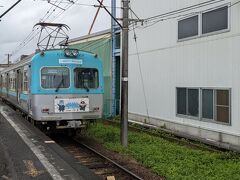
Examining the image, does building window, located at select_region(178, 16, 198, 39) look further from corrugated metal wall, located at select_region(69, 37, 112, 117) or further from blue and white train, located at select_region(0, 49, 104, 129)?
corrugated metal wall, located at select_region(69, 37, 112, 117)

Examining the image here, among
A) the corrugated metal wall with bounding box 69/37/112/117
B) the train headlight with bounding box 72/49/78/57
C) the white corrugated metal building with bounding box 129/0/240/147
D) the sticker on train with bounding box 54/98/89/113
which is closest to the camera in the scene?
the white corrugated metal building with bounding box 129/0/240/147

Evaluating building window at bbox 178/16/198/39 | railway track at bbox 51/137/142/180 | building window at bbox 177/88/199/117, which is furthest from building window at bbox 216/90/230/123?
railway track at bbox 51/137/142/180

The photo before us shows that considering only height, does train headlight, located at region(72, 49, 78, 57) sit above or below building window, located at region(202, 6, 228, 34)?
below

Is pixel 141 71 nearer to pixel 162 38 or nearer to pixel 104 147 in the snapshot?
pixel 162 38

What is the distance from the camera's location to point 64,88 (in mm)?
13727

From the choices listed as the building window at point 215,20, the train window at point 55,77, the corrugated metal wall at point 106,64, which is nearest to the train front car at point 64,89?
Answer: the train window at point 55,77

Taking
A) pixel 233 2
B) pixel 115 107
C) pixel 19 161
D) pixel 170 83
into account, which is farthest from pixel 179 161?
pixel 115 107

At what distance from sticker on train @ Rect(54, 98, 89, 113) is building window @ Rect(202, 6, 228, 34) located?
16.0ft

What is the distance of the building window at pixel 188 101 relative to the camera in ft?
50.6

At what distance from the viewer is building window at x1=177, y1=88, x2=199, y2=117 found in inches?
607

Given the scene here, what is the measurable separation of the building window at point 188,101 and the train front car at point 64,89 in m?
3.63

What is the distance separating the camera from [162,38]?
1794 centimetres

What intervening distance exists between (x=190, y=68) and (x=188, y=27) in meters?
1.57

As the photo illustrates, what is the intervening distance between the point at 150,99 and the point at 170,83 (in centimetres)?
224
